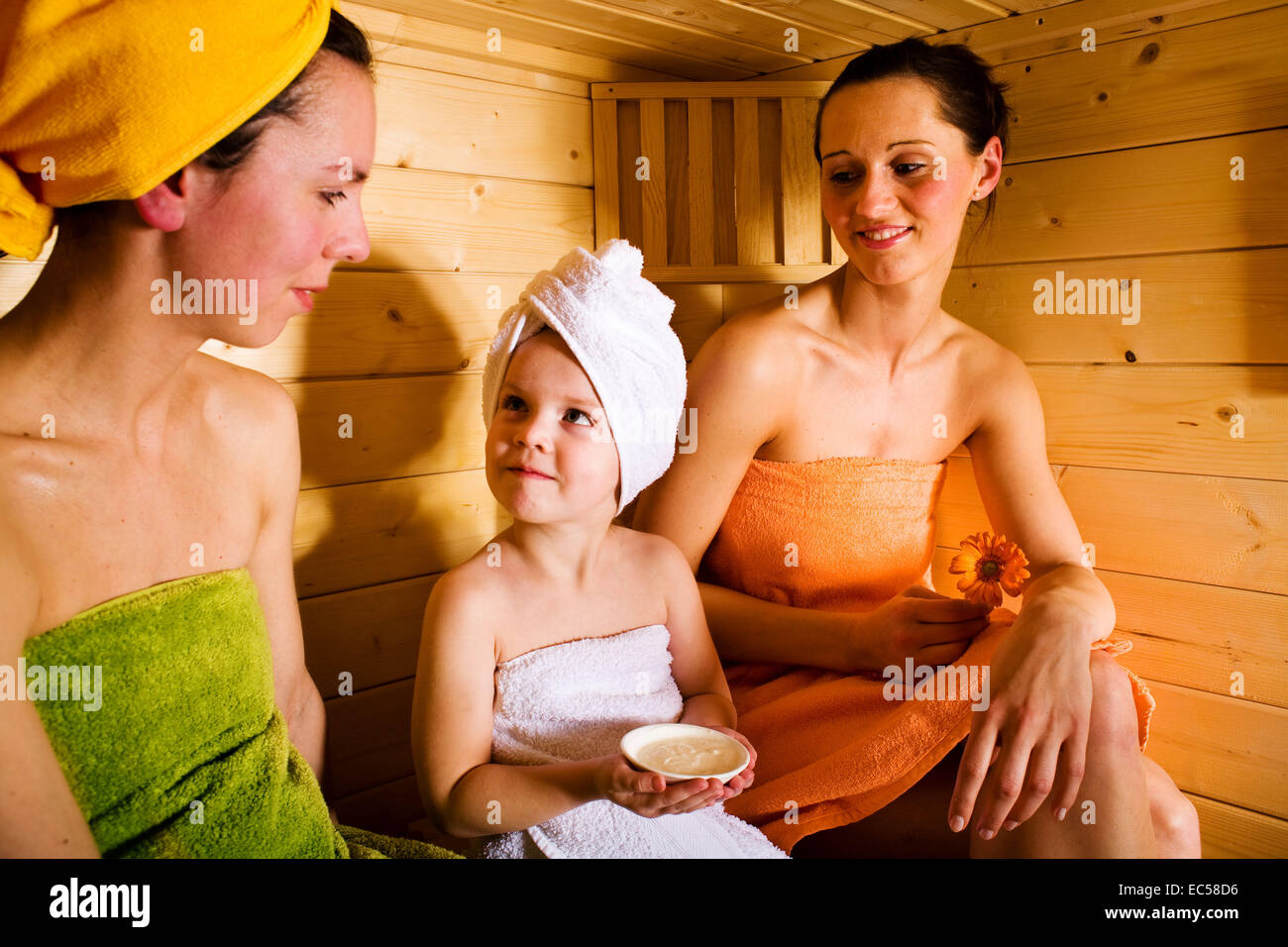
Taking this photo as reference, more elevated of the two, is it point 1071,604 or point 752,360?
point 752,360

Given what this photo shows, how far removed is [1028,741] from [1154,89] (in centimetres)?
109

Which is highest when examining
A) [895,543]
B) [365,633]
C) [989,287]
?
[989,287]

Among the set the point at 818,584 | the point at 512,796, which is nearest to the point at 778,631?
the point at 818,584

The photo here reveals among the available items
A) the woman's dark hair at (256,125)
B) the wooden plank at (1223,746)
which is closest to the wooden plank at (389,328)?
the woman's dark hair at (256,125)

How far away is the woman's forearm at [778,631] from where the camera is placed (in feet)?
4.95

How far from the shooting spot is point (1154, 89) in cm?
158

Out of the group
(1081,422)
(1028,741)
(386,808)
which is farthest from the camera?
(1081,422)

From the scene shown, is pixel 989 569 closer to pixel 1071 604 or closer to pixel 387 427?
pixel 1071 604

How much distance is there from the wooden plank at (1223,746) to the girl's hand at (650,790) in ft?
3.40

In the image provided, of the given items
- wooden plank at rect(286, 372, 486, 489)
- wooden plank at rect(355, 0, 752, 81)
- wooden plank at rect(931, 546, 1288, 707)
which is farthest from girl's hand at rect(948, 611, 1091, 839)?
wooden plank at rect(355, 0, 752, 81)

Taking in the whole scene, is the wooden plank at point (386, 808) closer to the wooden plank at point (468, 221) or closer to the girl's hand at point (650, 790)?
the girl's hand at point (650, 790)
